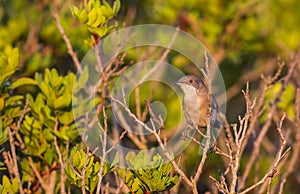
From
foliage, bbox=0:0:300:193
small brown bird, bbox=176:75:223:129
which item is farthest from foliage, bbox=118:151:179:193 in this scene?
small brown bird, bbox=176:75:223:129

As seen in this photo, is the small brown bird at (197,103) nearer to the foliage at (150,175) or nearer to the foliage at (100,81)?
the foliage at (100,81)

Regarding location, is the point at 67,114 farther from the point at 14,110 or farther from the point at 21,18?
the point at 21,18

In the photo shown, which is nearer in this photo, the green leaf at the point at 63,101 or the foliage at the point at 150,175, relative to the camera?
the foliage at the point at 150,175

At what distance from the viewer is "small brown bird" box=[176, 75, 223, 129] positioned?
3559 millimetres

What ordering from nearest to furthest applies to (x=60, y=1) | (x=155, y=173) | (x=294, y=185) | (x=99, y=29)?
(x=155, y=173) < (x=99, y=29) < (x=60, y=1) < (x=294, y=185)

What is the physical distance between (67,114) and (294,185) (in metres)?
4.36

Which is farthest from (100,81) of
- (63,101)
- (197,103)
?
(197,103)

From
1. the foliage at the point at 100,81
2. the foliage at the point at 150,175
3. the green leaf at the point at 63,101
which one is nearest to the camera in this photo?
the foliage at the point at 150,175

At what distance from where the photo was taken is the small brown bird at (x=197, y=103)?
3559 mm

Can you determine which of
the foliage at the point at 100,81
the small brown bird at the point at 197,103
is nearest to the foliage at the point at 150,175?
the foliage at the point at 100,81

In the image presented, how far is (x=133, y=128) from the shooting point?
13.8ft

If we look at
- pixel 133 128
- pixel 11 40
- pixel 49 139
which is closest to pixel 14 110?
pixel 49 139

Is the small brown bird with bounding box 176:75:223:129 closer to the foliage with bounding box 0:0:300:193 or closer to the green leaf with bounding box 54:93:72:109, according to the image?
the foliage with bounding box 0:0:300:193

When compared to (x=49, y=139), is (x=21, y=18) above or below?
above
